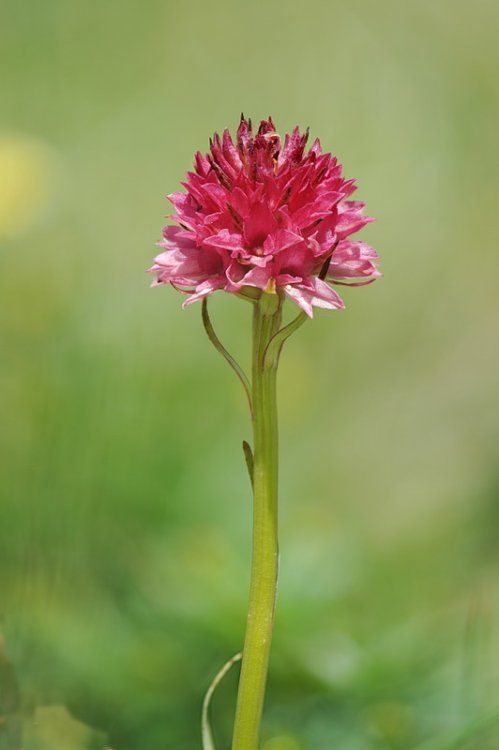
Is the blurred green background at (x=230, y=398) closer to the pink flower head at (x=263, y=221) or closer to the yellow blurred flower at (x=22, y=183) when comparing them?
the yellow blurred flower at (x=22, y=183)

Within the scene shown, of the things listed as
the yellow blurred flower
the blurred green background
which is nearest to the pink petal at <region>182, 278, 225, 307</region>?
the blurred green background

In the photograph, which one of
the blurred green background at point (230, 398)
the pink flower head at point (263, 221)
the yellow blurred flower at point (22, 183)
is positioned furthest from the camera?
the yellow blurred flower at point (22, 183)

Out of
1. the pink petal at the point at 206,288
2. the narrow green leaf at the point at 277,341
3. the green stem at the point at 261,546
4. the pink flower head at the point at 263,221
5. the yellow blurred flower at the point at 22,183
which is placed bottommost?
the green stem at the point at 261,546

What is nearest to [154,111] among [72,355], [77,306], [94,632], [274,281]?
[77,306]

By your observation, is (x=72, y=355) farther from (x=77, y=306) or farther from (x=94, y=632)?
(x=94, y=632)

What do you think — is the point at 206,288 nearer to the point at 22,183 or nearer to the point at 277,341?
the point at 277,341

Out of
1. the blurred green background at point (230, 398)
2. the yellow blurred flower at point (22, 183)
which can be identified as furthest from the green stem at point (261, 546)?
the yellow blurred flower at point (22, 183)

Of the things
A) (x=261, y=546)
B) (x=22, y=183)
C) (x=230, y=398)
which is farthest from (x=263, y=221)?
(x=22, y=183)
